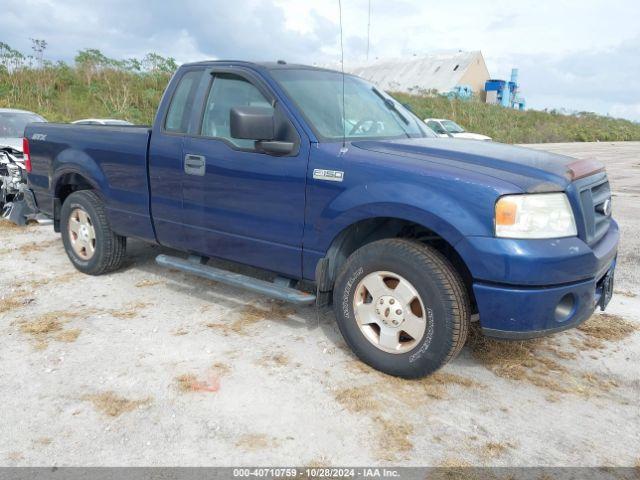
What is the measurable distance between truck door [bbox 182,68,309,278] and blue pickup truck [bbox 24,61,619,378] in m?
0.01

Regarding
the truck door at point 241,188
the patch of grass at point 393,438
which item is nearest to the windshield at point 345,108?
the truck door at point 241,188

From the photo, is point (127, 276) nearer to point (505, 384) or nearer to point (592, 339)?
point (505, 384)

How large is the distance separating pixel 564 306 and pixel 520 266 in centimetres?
43

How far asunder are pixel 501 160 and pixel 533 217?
0.47 meters

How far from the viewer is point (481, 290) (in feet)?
9.77

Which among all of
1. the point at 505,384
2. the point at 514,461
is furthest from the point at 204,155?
the point at 514,461

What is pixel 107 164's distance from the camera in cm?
480

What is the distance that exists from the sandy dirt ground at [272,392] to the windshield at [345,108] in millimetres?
1500

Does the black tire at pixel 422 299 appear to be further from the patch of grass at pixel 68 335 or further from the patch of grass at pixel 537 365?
the patch of grass at pixel 68 335

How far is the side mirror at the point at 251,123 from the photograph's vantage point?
135 inches

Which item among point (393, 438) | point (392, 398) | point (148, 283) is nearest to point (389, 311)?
point (392, 398)

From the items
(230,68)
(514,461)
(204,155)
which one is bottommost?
(514,461)

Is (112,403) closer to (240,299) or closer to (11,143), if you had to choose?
(240,299)

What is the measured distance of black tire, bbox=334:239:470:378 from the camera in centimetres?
305
